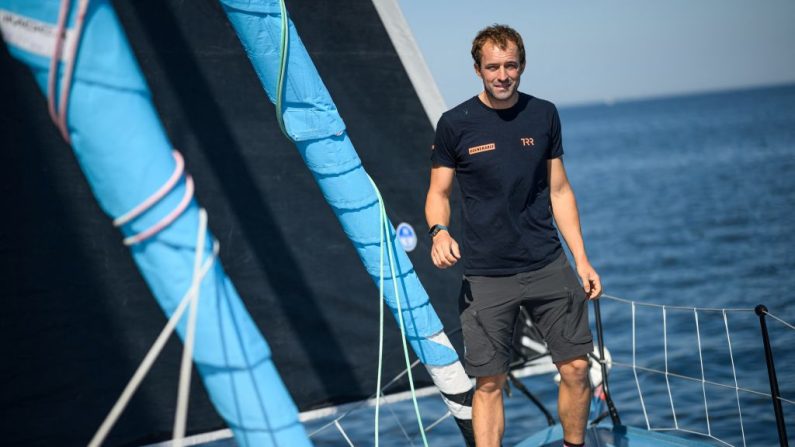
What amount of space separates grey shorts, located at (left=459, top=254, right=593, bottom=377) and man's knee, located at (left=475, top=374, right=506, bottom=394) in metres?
0.04

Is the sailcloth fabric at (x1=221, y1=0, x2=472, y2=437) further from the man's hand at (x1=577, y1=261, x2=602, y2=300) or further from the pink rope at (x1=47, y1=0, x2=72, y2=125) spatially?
the pink rope at (x1=47, y1=0, x2=72, y2=125)

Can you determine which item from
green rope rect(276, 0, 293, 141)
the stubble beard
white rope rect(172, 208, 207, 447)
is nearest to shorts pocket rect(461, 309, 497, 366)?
the stubble beard

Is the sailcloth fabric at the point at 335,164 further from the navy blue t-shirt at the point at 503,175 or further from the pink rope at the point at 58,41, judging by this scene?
the pink rope at the point at 58,41

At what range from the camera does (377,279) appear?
363cm

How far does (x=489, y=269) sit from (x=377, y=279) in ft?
1.59

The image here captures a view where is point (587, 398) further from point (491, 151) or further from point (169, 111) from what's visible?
point (169, 111)

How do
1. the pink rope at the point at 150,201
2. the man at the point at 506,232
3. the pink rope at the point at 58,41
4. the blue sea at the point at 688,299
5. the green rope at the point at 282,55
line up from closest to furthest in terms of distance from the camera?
the pink rope at the point at 58,41 < the pink rope at the point at 150,201 < the green rope at the point at 282,55 < the man at the point at 506,232 < the blue sea at the point at 688,299

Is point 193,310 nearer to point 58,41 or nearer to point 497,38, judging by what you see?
point 58,41

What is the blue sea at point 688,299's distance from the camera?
25.8 ft

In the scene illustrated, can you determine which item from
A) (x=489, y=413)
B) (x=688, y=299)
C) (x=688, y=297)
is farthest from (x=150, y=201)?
(x=688, y=297)

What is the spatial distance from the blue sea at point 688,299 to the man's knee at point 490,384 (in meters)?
0.95

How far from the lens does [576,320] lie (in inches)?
136

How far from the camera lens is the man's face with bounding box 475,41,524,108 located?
322 cm

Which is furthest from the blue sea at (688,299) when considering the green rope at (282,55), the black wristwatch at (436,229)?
the green rope at (282,55)
